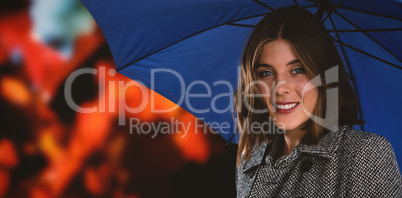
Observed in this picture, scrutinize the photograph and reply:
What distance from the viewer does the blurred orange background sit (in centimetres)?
390

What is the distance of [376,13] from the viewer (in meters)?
1.11

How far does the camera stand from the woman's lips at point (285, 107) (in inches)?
Answer: 40.7

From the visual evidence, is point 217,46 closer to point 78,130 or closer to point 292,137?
point 292,137

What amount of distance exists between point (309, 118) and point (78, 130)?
3.56 metres

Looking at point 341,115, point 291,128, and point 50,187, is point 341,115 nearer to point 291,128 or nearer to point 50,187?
point 291,128

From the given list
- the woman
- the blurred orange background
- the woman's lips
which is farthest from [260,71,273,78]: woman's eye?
the blurred orange background

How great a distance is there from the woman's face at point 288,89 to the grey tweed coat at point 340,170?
0.09 m

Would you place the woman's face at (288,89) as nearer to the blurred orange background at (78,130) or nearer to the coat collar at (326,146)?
the coat collar at (326,146)

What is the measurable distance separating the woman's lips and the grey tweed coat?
4.5 inches

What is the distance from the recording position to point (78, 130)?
4.11 meters

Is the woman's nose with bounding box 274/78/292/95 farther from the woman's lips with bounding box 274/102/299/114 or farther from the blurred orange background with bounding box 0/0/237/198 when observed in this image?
the blurred orange background with bounding box 0/0/237/198

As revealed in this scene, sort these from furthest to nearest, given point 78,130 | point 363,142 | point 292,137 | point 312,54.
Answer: point 78,130
point 292,137
point 312,54
point 363,142

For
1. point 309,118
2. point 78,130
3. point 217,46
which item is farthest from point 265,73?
point 78,130

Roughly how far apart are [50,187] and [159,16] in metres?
3.55
